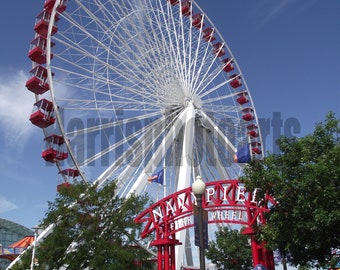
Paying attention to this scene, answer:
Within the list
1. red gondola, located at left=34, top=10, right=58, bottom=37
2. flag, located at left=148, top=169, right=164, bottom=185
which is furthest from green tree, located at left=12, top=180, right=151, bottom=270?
red gondola, located at left=34, top=10, right=58, bottom=37

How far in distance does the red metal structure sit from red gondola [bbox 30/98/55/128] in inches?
313

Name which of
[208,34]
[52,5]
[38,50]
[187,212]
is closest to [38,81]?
[38,50]

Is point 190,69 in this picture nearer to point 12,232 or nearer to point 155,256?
point 155,256

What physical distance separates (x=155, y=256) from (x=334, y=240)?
38.9ft

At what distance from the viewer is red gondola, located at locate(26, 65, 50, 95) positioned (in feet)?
88.3

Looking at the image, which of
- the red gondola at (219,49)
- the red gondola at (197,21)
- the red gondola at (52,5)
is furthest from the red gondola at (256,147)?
the red gondola at (52,5)

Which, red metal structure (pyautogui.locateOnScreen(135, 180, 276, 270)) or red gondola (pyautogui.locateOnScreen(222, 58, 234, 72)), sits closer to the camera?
red metal structure (pyautogui.locateOnScreen(135, 180, 276, 270))

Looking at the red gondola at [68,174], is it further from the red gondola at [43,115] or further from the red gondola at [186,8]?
the red gondola at [186,8]

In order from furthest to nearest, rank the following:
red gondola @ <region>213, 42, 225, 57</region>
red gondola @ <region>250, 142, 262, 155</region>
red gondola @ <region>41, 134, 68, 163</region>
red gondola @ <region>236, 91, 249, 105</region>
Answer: red gondola @ <region>213, 42, 225, 57</region>
red gondola @ <region>236, 91, 249, 105</region>
red gondola @ <region>250, 142, 262, 155</region>
red gondola @ <region>41, 134, 68, 163</region>

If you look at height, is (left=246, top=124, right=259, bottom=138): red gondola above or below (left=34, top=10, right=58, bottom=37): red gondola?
below

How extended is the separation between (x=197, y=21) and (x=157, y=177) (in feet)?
49.2

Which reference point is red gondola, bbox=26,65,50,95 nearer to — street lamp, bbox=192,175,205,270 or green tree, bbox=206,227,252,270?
street lamp, bbox=192,175,205,270

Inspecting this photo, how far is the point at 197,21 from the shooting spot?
3703 cm

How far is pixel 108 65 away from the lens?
28172 millimetres
